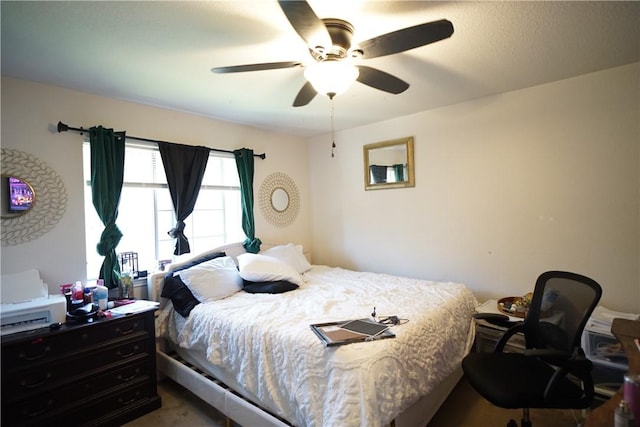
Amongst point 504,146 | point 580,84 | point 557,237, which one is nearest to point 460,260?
point 557,237

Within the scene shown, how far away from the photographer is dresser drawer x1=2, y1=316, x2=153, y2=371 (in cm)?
180

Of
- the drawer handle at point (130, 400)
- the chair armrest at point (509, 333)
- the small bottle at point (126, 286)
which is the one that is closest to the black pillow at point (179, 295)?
the small bottle at point (126, 286)

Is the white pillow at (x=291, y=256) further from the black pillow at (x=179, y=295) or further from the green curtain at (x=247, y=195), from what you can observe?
the black pillow at (x=179, y=295)

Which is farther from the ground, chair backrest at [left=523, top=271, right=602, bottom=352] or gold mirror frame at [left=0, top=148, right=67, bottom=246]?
gold mirror frame at [left=0, top=148, right=67, bottom=246]

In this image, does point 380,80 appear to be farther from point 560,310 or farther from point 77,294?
point 77,294

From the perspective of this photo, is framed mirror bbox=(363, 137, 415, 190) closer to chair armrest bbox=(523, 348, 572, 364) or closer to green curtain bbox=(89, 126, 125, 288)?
chair armrest bbox=(523, 348, 572, 364)

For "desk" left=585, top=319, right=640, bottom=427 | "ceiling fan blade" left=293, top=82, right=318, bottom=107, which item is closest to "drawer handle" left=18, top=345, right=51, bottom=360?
"ceiling fan blade" left=293, top=82, right=318, bottom=107

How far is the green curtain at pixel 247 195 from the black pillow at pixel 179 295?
3.28 ft

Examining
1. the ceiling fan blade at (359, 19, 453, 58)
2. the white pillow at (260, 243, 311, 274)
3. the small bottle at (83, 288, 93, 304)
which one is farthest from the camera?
the white pillow at (260, 243, 311, 274)

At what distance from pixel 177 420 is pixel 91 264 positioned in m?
1.48

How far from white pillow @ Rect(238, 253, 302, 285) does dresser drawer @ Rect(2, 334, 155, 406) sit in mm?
899

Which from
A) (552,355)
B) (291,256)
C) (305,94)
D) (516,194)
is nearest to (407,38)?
(305,94)

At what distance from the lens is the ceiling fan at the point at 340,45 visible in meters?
1.34

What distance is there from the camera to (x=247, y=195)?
143 inches
